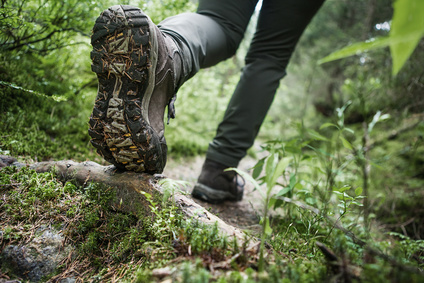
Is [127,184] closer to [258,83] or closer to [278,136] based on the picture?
[258,83]

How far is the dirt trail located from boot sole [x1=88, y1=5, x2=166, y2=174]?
532 millimetres

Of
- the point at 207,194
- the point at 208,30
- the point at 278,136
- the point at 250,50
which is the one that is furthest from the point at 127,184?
the point at 278,136

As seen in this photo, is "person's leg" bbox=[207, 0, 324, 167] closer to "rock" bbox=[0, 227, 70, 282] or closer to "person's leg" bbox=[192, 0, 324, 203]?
"person's leg" bbox=[192, 0, 324, 203]

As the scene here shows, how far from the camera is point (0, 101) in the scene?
73.7 inches

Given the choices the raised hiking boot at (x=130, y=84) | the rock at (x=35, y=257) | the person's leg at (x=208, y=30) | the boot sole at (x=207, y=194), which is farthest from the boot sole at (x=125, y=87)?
the boot sole at (x=207, y=194)

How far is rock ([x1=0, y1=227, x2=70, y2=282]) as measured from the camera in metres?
1.06

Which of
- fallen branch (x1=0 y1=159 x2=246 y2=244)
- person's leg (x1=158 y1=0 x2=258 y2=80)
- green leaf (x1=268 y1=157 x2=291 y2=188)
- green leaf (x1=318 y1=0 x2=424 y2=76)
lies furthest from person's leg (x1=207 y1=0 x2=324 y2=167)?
green leaf (x1=318 y1=0 x2=424 y2=76)

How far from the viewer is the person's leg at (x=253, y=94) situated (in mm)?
2129

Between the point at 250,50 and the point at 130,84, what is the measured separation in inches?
49.8

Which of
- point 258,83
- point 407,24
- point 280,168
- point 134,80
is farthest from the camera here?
point 258,83

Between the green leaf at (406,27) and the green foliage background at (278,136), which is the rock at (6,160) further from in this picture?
the green leaf at (406,27)

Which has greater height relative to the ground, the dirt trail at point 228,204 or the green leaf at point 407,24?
the green leaf at point 407,24

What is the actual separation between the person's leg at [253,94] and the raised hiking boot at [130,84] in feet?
2.55

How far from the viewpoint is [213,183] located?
222 centimetres
